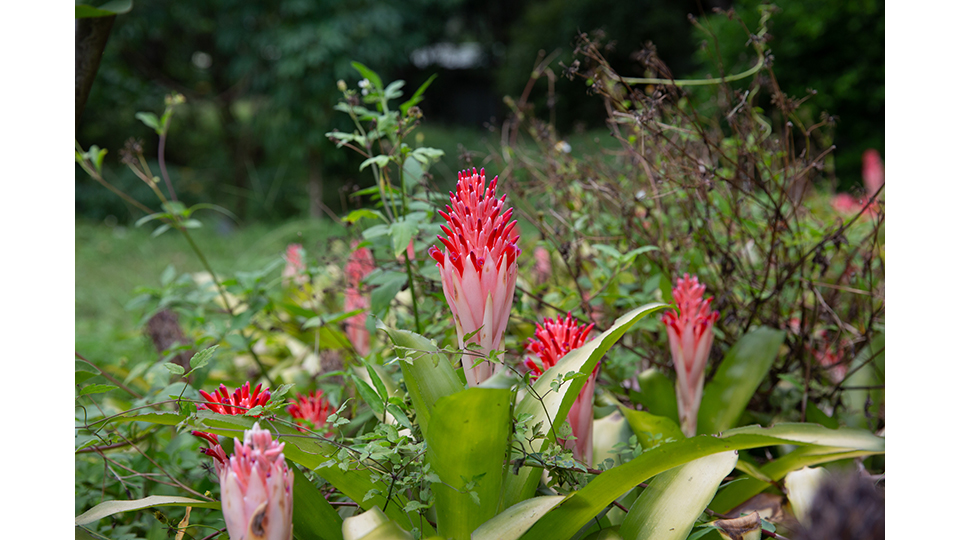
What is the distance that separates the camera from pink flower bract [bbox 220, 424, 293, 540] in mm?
718

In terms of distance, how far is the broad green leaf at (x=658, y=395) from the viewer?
1.45 metres

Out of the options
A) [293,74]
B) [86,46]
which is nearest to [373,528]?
[86,46]

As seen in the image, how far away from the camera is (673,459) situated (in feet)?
2.99

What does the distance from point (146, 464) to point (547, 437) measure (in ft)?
3.24

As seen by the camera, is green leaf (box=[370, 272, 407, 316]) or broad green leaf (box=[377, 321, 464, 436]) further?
green leaf (box=[370, 272, 407, 316])

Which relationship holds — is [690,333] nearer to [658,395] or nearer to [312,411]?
[658,395]

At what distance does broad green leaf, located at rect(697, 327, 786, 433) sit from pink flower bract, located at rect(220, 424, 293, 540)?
0.99 metres

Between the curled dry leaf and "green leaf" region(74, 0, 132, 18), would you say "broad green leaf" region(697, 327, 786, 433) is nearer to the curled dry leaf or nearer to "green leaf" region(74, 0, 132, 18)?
the curled dry leaf

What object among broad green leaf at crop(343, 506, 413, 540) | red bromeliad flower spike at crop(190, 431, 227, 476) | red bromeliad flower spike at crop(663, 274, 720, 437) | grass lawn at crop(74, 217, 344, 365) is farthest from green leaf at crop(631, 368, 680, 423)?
grass lawn at crop(74, 217, 344, 365)

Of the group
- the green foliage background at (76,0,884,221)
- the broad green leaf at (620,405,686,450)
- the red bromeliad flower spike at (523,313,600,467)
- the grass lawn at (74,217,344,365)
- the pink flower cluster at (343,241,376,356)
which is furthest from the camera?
the green foliage background at (76,0,884,221)

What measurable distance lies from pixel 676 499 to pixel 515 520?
0.91ft

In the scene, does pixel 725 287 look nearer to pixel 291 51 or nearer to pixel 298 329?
pixel 298 329

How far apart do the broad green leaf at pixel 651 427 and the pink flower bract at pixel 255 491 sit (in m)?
0.75

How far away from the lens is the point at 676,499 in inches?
37.4
